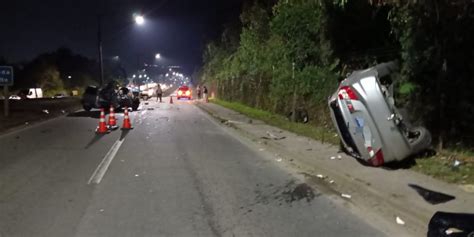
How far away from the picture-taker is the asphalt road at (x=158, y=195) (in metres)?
6.78

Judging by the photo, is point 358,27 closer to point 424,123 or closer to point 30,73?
point 424,123

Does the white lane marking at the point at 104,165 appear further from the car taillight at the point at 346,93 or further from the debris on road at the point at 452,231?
the debris on road at the point at 452,231

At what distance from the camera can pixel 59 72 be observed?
12050cm

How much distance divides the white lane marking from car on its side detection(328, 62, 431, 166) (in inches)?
183

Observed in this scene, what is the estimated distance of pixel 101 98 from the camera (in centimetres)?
3603

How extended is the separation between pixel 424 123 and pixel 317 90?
8.39m

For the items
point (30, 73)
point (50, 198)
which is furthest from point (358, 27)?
point (30, 73)

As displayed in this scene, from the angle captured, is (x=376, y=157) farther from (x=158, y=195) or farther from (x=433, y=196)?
(x=158, y=195)

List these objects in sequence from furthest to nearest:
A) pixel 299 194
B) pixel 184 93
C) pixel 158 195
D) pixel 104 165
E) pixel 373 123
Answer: pixel 184 93 → pixel 104 165 → pixel 373 123 → pixel 299 194 → pixel 158 195

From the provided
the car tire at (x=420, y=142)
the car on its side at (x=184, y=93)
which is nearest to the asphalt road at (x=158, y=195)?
the car tire at (x=420, y=142)

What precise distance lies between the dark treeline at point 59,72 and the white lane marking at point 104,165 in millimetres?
87493

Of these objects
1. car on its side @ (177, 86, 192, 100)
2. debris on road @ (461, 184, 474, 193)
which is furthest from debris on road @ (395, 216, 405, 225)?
car on its side @ (177, 86, 192, 100)

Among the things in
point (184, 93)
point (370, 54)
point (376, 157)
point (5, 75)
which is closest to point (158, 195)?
point (376, 157)

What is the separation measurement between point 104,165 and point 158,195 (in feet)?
12.0
